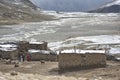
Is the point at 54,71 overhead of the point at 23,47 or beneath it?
beneath

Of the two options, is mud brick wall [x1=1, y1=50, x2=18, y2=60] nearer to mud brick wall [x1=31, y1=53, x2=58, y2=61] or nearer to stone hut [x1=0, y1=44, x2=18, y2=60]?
stone hut [x1=0, y1=44, x2=18, y2=60]

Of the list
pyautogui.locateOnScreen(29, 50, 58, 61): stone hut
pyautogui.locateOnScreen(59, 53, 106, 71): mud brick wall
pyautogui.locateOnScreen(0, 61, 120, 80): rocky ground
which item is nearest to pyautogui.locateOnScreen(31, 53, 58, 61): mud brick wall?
pyautogui.locateOnScreen(29, 50, 58, 61): stone hut

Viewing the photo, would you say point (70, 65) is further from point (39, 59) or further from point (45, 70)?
point (39, 59)

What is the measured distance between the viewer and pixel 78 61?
27812 mm

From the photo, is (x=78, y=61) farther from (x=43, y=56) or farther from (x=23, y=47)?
(x=23, y=47)

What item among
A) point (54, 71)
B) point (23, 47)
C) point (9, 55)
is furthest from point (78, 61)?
point (23, 47)

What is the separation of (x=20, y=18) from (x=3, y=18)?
9703 mm

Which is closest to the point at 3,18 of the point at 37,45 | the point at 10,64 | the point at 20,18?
the point at 20,18

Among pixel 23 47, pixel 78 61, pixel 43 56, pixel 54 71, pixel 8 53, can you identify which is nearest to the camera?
pixel 54 71

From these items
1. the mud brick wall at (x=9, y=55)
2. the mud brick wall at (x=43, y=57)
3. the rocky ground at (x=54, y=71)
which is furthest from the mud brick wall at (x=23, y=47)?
the rocky ground at (x=54, y=71)

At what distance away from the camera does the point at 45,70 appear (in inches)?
1106

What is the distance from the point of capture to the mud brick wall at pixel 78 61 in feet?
90.2

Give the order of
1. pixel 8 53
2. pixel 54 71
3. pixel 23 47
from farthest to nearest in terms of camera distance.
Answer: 1. pixel 23 47
2. pixel 8 53
3. pixel 54 71

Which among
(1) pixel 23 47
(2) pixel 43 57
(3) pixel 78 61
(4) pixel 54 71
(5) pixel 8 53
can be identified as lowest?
(4) pixel 54 71
